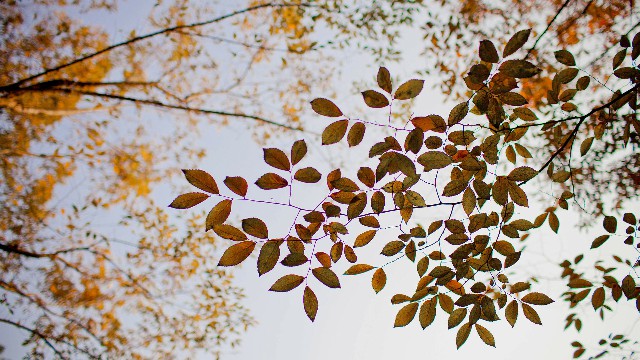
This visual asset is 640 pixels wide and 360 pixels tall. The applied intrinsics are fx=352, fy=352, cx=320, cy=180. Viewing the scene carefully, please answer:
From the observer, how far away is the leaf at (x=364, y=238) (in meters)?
1.17

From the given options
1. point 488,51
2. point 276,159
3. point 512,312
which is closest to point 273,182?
point 276,159

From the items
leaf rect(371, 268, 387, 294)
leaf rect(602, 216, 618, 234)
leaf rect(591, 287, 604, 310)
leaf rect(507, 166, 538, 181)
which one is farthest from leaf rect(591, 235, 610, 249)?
leaf rect(371, 268, 387, 294)

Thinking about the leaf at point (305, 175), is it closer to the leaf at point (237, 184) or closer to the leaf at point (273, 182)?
the leaf at point (273, 182)

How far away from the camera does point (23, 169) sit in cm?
457

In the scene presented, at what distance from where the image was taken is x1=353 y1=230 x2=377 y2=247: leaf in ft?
3.85

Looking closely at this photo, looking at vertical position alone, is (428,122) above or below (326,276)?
above

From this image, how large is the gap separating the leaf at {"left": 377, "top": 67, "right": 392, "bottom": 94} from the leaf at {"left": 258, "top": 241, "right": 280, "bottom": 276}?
52 cm

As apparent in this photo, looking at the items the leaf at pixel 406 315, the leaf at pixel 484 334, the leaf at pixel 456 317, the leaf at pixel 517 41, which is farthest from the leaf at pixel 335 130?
the leaf at pixel 484 334

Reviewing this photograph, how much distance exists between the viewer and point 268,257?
911mm

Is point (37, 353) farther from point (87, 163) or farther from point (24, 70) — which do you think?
point (24, 70)

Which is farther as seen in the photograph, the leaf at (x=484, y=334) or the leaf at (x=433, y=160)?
the leaf at (x=484, y=334)

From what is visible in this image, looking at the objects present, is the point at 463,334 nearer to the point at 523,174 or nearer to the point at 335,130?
the point at 523,174

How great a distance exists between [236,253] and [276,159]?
27cm

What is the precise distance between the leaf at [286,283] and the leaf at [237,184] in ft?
0.85
